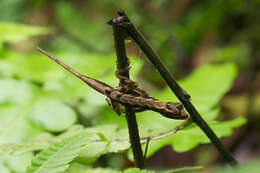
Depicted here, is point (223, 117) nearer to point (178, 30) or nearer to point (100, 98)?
point (178, 30)

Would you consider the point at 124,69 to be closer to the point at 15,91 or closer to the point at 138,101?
the point at 138,101

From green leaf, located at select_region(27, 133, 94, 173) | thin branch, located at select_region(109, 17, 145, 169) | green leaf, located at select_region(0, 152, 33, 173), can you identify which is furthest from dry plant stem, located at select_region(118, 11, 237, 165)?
green leaf, located at select_region(0, 152, 33, 173)

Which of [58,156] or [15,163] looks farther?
[15,163]

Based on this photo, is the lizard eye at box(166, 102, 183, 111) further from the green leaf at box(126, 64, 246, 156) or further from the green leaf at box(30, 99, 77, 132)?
the green leaf at box(30, 99, 77, 132)

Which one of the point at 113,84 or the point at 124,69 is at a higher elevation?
the point at 124,69

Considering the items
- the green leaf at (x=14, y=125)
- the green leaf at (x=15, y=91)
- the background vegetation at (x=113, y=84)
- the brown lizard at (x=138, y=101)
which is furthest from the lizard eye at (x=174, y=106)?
the green leaf at (x=15, y=91)

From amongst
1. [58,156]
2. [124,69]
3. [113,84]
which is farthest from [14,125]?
[124,69]
